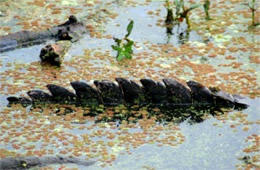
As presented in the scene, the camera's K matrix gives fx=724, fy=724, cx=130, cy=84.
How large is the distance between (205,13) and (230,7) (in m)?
0.32

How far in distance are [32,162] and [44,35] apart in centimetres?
259

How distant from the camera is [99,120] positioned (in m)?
5.59

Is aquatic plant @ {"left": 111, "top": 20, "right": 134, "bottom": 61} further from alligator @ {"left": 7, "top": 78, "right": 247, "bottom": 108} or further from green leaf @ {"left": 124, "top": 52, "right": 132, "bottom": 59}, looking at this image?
alligator @ {"left": 7, "top": 78, "right": 247, "bottom": 108}

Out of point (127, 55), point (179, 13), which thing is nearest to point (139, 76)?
point (127, 55)

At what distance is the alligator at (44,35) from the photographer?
7113mm

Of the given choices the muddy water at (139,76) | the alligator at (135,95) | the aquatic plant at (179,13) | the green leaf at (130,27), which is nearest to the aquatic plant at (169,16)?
the aquatic plant at (179,13)

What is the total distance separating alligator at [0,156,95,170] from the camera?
4.88 meters

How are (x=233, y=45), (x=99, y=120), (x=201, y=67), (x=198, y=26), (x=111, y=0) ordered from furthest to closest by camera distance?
(x=111, y=0), (x=198, y=26), (x=233, y=45), (x=201, y=67), (x=99, y=120)

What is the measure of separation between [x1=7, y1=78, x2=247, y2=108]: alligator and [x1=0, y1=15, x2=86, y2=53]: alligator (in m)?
1.34

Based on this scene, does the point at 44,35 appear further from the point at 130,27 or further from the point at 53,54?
the point at 130,27

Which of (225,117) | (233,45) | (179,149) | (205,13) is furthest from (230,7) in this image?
Answer: (179,149)

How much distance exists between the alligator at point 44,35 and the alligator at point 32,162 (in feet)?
7.45

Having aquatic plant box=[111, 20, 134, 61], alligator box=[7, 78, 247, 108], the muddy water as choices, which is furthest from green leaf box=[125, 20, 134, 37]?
alligator box=[7, 78, 247, 108]

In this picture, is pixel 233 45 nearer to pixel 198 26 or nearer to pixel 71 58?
pixel 198 26
